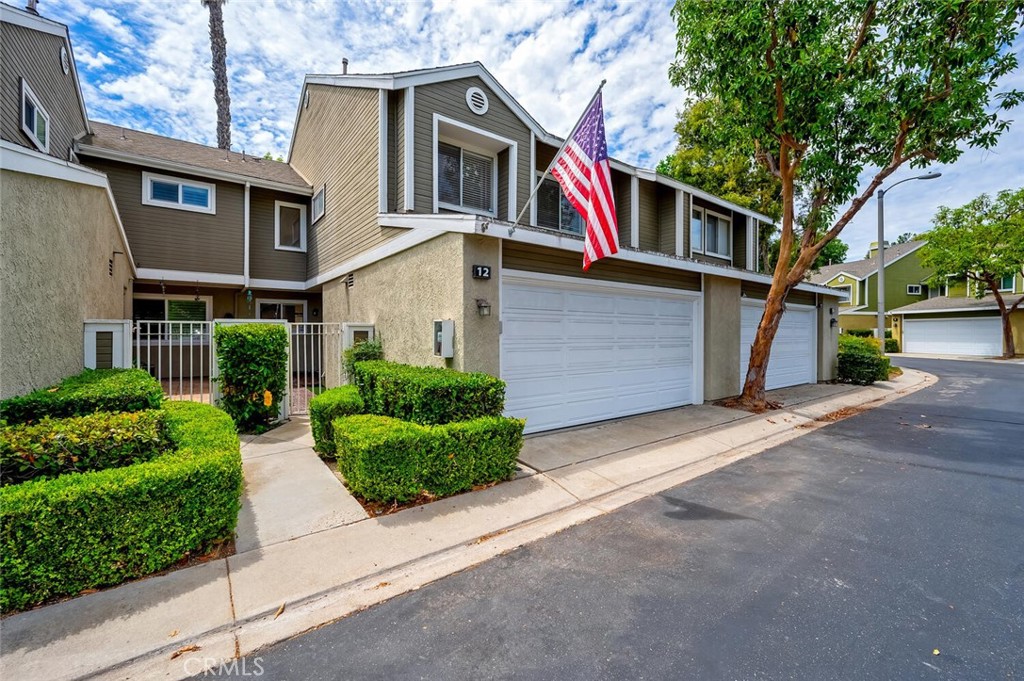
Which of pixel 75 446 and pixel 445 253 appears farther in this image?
pixel 445 253

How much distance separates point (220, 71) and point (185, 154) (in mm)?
9499

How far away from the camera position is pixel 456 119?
869 cm

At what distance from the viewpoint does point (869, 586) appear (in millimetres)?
2996

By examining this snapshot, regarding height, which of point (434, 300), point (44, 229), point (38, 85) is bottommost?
point (434, 300)

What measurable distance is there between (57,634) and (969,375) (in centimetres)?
2425

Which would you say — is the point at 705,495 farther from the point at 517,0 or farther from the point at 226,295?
the point at 226,295

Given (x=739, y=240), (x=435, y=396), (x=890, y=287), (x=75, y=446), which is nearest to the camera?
(x=75, y=446)

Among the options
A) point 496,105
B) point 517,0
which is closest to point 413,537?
point 517,0

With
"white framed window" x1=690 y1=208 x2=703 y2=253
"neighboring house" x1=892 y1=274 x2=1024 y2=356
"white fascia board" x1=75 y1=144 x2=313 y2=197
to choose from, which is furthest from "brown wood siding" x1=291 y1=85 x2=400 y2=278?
"neighboring house" x1=892 y1=274 x2=1024 y2=356

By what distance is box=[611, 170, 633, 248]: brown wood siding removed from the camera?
12219 millimetres

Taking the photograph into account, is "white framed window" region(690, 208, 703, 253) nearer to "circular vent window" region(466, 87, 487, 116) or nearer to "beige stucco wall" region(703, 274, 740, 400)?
"beige stucco wall" region(703, 274, 740, 400)

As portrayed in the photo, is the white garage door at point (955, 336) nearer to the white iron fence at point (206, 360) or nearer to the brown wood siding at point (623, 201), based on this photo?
the brown wood siding at point (623, 201)

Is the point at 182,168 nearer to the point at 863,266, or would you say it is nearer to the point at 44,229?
the point at 44,229

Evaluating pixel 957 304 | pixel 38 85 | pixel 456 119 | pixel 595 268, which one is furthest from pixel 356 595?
pixel 957 304
